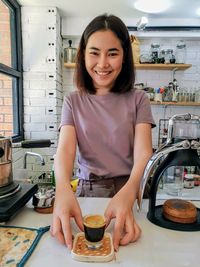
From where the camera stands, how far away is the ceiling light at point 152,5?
7.12 feet

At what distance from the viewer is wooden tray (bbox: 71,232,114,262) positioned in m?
0.49

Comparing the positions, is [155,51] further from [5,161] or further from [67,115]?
[5,161]

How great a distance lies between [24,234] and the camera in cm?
59

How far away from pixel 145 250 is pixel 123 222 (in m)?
0.08

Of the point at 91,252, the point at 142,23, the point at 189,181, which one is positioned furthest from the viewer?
the point at 142,23

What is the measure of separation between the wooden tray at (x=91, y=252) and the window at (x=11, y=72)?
5.97 feet

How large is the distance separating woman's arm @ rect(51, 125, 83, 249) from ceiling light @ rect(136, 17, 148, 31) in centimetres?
189

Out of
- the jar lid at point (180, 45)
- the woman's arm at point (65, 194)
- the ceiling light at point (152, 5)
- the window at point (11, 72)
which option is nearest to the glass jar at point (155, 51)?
the jar lid at point (180, 45)

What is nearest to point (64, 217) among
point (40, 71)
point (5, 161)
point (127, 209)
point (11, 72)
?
point (127, 209)

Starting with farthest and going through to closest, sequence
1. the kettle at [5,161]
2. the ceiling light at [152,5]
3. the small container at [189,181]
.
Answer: the ceiling light at [152,5] → the small container at [189,181] → the kettle at [5,161]

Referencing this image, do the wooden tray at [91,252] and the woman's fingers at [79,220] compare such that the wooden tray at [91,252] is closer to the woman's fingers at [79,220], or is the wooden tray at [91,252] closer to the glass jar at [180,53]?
the woman's fingers at [79,220]

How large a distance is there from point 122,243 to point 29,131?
213 centimetres

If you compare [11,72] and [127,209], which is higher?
[11,72]

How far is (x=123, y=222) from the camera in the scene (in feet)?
1.90
